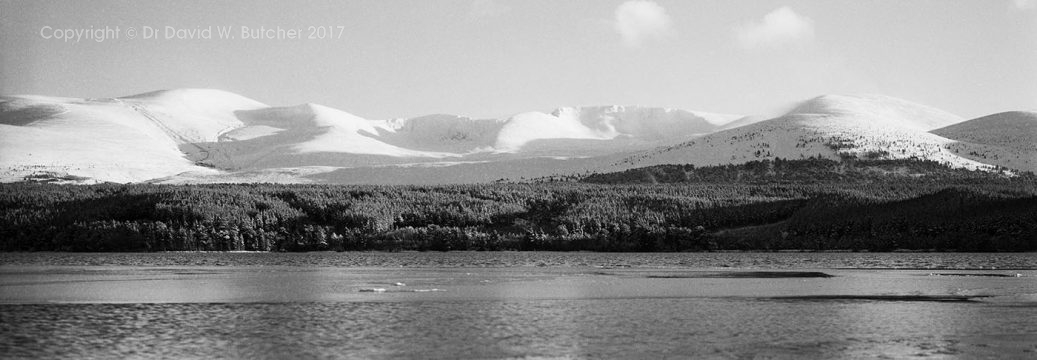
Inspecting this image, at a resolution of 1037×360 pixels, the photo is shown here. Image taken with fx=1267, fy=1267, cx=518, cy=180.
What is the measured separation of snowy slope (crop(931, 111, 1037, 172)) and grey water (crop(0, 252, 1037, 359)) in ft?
268

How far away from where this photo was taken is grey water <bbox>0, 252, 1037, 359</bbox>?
96.3 feet

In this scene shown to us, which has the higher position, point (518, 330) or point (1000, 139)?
point (1000, 139)

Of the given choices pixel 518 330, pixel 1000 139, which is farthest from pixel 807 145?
pixel 518 330

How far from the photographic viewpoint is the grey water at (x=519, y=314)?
2934 centimetres

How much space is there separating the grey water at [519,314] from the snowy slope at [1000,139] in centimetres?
8175

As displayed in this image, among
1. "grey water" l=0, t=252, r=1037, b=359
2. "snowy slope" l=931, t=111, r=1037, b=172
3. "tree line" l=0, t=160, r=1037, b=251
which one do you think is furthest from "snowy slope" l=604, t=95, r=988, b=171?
"grey water" l=0, t=252, r=1037, b=359

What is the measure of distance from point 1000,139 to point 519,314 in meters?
138

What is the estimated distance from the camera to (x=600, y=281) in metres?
54.7

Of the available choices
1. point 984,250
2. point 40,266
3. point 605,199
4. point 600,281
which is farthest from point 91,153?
point 600,281

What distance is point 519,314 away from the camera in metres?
37.4

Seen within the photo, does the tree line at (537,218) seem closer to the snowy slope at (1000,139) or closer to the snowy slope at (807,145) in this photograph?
the snowy slope at (807,145)

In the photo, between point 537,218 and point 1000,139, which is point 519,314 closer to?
point 537,218

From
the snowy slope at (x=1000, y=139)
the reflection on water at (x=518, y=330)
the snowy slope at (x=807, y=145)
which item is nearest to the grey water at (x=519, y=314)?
the reflection on water at (x=518, y=330)

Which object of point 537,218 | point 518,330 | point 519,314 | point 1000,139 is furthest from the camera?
point 1000,139
